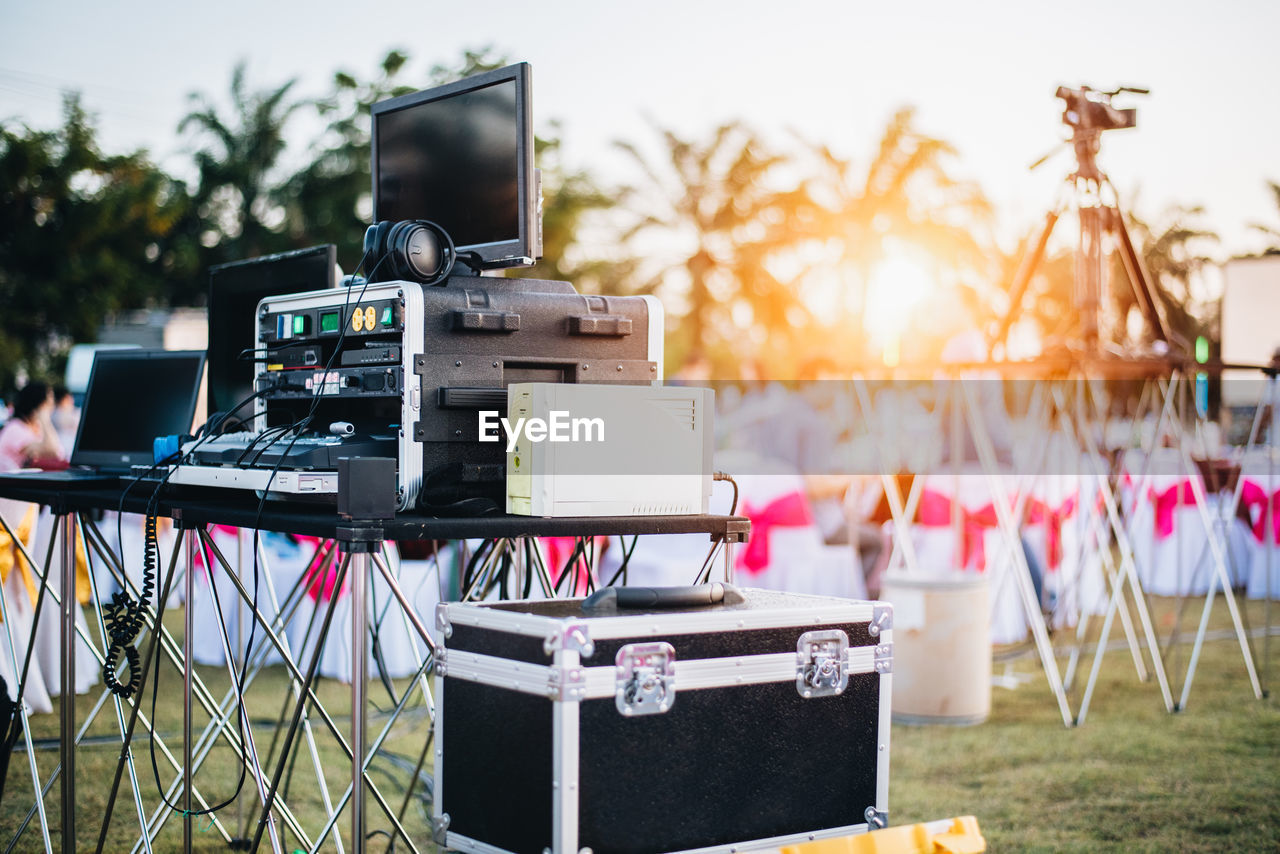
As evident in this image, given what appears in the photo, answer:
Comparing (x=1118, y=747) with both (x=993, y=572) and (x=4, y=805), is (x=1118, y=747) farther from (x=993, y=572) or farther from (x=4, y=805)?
(x=4, y=805)

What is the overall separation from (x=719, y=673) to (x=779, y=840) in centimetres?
31

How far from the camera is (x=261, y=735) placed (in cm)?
479

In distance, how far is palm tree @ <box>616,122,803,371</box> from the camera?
65.7 feet

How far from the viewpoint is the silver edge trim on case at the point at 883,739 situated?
7.00ft

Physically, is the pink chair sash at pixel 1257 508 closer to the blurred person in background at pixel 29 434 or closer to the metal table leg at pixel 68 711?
the blurred person in background at pixel 29 434

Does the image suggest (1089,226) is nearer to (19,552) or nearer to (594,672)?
(594,672)

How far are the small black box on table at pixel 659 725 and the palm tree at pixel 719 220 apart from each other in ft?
59.5

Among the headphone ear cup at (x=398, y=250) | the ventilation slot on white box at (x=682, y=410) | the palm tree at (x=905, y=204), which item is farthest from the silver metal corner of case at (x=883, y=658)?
the palm tree at (x=905, y=204)

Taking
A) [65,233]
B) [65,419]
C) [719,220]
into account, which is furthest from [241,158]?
[65,419]

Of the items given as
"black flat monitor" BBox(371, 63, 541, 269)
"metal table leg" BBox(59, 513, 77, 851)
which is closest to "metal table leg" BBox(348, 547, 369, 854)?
"black flat monitor" BBox(371, 63, 541, 269)

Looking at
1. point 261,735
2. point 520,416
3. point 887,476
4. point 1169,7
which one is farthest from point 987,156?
point 520,416

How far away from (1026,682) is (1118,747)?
1.34 metres

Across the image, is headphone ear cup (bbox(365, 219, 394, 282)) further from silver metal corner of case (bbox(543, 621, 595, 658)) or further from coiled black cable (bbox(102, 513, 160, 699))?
silver metal corner of case (bbox(543, 621, 595, 658))

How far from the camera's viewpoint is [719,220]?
2039 cm
